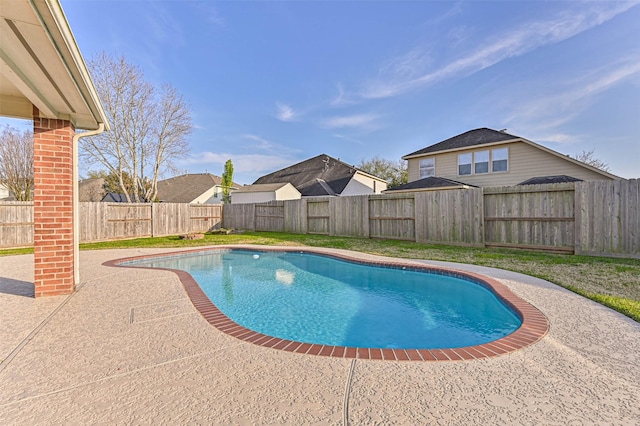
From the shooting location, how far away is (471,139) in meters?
16.0

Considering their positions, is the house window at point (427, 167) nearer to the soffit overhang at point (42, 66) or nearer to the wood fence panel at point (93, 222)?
the soffit overhang at point (42, 66)

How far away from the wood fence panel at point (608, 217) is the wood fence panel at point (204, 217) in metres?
17.3

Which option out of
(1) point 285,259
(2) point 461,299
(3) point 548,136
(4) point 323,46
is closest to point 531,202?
(2) point 461,299

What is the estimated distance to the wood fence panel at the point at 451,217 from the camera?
392 inches

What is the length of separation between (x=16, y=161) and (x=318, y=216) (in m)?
21.5

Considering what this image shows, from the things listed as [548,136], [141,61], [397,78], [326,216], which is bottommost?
[326,216]

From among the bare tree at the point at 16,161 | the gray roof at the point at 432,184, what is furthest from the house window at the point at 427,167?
the bare tree at the point at 16,161

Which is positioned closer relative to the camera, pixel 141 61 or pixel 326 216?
pixel 326 216

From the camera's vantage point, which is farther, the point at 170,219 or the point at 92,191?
the point at 92,191

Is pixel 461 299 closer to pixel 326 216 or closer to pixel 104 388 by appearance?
pixel 104 388

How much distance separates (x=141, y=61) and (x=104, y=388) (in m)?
22.1

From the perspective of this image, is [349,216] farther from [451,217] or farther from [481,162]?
[481,162]

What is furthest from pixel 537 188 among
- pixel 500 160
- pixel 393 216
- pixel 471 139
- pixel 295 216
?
pixel 295 216

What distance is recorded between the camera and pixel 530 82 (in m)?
13.6
